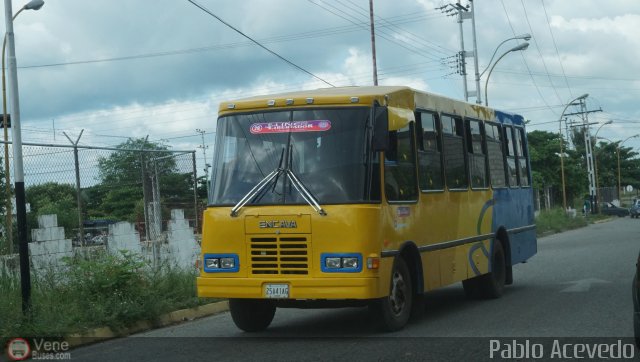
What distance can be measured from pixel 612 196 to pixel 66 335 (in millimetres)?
103850

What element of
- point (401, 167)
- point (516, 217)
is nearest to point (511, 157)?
point (516, 217)

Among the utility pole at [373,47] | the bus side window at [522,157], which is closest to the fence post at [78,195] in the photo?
the bus side window at [522,157]

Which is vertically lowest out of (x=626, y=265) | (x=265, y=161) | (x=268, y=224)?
(x=626, y=265)

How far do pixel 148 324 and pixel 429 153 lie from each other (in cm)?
455

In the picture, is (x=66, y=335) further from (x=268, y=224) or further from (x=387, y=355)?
(x=387, y=355)

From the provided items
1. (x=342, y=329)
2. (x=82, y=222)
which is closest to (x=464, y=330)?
(x=342, y=329)

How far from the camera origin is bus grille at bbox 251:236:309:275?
9.74 metres

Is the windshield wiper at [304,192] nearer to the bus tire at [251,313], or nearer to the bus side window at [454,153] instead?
the bus tire at [251,313]

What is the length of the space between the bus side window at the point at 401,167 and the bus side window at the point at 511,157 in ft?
16.7

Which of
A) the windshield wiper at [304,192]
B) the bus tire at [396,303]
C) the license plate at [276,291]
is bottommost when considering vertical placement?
the bus tire at [396,303]

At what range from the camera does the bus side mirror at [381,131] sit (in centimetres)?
973

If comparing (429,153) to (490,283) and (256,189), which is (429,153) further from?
(490,283)

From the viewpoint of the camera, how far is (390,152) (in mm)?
10266

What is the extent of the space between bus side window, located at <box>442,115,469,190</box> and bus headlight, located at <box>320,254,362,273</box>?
10.6ft
